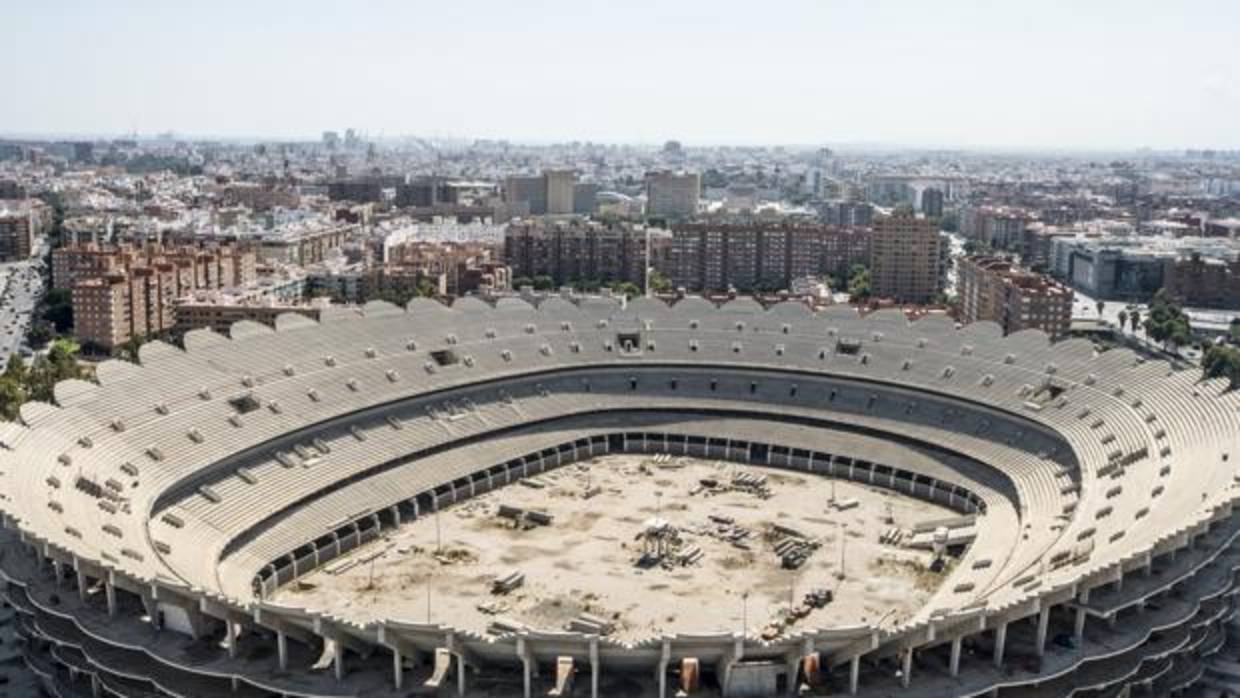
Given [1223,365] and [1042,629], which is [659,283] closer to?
[1223,365]

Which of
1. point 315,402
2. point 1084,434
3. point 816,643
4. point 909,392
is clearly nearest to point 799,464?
point 909,392

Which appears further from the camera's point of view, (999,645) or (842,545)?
(842,545)

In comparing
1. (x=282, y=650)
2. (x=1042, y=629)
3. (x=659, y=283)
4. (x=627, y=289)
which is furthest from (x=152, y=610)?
(x=659, y=283)

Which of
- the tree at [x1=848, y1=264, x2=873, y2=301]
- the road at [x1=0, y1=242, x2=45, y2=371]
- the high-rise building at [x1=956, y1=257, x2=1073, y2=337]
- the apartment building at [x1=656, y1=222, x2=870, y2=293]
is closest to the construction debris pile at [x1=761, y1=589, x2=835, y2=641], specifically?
the high-rise building at [x1=956, y1=257, x2=1073, y2=337]

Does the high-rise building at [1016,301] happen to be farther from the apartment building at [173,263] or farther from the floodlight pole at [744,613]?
the apartment building at [173,263]

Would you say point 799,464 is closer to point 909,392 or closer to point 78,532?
point 909,392

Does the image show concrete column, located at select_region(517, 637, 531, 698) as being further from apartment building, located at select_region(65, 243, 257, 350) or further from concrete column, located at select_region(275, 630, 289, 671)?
apartment building, located at select_region(65, 243, 257, 350)

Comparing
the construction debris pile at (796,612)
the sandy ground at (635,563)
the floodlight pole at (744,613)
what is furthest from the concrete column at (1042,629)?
the floodlight pole at (744,613)
